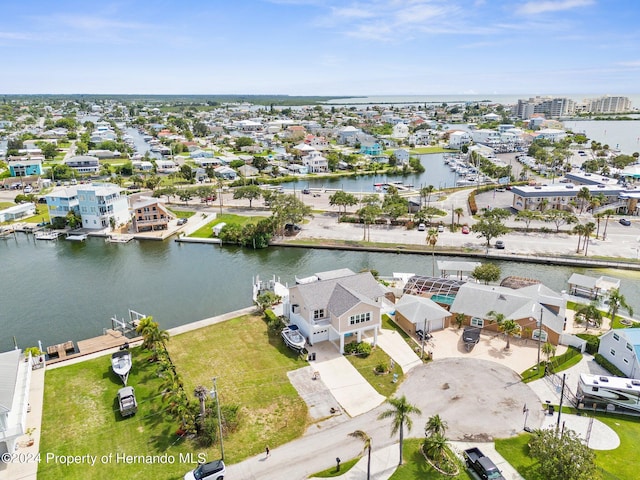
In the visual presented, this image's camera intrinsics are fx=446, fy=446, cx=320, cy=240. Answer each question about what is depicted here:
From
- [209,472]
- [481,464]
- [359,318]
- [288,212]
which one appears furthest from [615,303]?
[288,212]

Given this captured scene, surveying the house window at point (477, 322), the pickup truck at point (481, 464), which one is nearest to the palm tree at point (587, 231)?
the house window at point (477, 322)

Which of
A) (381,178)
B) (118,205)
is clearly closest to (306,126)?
(381,178)

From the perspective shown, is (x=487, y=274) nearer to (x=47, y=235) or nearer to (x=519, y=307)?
(x=519, y=307)

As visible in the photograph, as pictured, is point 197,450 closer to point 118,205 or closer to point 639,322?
point 639,322

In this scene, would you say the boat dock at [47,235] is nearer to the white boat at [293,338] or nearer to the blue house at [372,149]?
the white boat at [293,338]

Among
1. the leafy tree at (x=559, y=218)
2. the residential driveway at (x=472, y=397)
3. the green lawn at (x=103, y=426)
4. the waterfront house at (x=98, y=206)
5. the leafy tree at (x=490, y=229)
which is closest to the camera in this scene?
the green lawn at (x=103, y=426)

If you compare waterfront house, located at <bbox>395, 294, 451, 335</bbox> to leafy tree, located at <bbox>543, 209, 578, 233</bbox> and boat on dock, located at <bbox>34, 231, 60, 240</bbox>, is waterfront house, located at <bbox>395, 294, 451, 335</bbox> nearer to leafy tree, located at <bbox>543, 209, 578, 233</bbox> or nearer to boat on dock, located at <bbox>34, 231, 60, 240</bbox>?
leafy tree, located at <bbox>543, 209, 578, 233</bbox>
